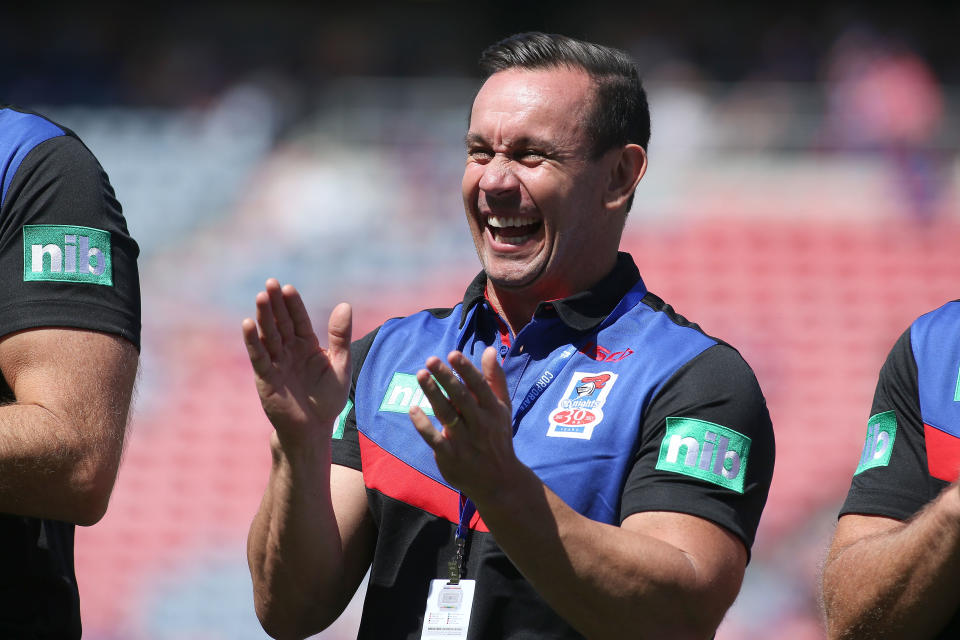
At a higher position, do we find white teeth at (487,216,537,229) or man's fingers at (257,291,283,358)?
white teeth at (487,216,537,229)

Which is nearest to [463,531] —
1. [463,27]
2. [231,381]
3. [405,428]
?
[405,428]

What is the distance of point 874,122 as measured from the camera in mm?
8195

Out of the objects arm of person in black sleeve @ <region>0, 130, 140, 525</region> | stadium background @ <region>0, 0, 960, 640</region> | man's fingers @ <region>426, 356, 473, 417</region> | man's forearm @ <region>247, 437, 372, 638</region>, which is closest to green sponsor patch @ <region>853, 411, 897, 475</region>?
man's fingers @ <region>426, 356, 473, 417</region>

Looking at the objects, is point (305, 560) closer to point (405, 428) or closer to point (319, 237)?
point (405, 428)

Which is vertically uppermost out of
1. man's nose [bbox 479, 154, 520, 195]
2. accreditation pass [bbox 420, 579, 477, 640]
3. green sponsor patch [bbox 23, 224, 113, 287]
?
man's nose [bbox 479, 154, 520, 195]

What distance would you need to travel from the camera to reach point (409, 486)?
2.42 metres

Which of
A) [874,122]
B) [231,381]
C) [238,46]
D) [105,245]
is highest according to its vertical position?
[238,46]

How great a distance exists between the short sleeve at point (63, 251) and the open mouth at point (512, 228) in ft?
2.44

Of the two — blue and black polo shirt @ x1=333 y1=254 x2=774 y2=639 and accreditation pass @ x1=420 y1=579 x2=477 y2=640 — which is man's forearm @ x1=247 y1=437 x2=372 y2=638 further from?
accreditation pass @ x1=420 y1=579 x2=477 y2=640

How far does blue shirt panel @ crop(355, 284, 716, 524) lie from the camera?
2.31 meters

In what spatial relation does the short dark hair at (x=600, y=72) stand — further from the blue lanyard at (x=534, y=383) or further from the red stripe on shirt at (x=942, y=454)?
the red stripe on shirt at (x=942, y=454)

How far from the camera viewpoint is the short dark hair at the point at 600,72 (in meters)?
2.64

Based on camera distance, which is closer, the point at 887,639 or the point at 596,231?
the point at 887,639

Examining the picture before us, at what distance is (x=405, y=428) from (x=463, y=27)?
860 centimetres
